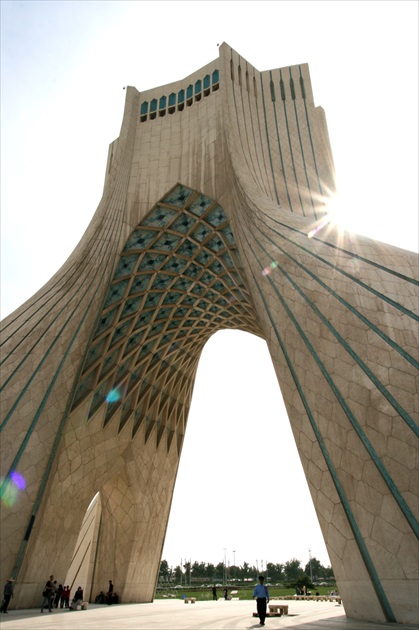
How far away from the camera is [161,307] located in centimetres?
1645

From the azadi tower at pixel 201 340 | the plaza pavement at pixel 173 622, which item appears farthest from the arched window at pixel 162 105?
the plaza pavement at pixel 173 622

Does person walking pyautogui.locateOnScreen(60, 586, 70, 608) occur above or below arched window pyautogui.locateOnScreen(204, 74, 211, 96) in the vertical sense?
below

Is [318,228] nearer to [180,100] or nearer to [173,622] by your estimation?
[173,622]

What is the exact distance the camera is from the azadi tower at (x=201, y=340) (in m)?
7.01

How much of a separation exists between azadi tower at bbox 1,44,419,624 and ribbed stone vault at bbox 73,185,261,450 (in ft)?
0.23

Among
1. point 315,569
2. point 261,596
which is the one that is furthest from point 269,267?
point 315,569

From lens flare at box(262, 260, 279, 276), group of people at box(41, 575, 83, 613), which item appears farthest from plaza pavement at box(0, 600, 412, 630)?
lens flare at box(262, 260, 279, 276)

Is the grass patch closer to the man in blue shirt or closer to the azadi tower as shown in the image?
the azadi tower

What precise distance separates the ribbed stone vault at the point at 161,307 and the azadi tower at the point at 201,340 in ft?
0.23

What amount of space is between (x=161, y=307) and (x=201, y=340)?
13.2 ft

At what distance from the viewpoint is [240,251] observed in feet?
40.1

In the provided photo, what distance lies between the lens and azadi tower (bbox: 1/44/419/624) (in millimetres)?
7008

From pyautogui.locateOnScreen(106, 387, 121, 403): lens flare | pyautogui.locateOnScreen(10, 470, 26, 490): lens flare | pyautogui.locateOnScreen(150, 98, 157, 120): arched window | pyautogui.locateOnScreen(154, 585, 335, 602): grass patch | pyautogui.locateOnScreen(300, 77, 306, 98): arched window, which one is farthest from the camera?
pyautogui.locateOnScreen(154, 585, 335, 602): grass patch

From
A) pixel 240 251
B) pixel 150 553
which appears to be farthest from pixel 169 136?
pixel 150 553
